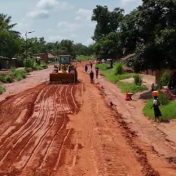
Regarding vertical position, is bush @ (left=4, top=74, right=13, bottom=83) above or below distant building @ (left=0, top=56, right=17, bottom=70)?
below

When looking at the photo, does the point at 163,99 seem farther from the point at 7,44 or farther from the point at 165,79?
the point at 7,44

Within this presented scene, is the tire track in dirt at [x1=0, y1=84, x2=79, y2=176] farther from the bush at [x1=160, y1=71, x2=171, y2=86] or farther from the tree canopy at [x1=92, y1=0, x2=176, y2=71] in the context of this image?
the bush at [x1=160, y1=71, x2=171, y2=86]

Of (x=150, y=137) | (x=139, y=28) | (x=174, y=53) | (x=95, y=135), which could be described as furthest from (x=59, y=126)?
(x=139, y=28)

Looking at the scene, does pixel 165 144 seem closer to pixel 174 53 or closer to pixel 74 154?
pixel 74 154

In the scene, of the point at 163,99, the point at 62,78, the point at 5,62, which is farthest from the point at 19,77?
the point at 163,99

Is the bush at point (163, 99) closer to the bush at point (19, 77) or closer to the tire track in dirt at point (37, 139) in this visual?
the tire track in dirt at point (37, 139)

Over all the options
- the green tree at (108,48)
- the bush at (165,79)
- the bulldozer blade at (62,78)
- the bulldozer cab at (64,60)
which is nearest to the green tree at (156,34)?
the bush at (165,79)

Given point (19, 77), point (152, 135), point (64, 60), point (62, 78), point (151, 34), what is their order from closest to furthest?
point (152, 135)
point (151, 34)
point (62, 78)
point (64, 60)
point (19, 77)

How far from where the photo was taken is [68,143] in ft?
41.1

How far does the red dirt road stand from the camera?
381 inches

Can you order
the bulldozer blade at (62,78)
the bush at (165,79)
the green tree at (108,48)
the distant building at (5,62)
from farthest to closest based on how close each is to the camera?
the distant building at (5,62), the green tree at (108,48), the bulldozer blade at (62,78), the bush at (165,79)

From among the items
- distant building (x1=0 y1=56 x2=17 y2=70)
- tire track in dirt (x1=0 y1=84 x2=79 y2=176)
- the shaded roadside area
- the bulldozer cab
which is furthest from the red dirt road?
distant building (x1=0 y1=56 x2=17 y2=70)

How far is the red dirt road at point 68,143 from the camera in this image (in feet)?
31.8

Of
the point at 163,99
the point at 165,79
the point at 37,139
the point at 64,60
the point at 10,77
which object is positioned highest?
the point at 64,60
